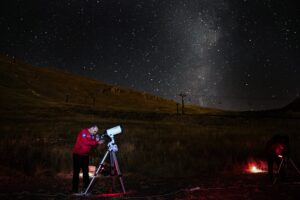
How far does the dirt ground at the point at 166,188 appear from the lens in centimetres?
1146

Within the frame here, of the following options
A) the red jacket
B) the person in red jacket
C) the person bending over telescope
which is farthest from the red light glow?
the red jacket

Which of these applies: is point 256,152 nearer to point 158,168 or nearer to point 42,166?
point 158,168

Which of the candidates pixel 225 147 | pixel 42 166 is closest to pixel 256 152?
pixel 225 147

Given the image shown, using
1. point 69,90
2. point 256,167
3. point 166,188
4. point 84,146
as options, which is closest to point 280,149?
point 166,188

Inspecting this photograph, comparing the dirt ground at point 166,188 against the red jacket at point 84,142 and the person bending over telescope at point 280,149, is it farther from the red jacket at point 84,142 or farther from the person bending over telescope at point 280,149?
the red jacket at point 84,142

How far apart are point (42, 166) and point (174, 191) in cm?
726

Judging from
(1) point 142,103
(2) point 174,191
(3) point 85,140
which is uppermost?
(1) point 142,103

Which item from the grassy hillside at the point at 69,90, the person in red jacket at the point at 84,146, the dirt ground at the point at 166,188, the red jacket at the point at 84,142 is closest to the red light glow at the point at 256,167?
the dirt ground at the point at 166,188

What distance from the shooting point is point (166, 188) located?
44.2 feet

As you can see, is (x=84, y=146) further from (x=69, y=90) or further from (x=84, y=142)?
(x=69, y=90)

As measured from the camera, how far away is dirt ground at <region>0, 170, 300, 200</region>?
11461 mm

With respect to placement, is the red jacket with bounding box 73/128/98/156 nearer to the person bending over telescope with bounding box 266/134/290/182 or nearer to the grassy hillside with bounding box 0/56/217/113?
the person bending over telescope with bounding box 266/134/290/182

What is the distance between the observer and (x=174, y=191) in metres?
12.6

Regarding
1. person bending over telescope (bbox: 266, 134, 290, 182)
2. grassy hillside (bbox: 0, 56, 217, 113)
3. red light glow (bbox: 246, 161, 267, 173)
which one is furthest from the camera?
grassy hillside (bbox: 0, 56, 217, 113)
